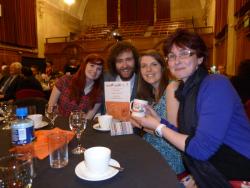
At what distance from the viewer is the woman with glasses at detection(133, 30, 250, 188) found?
3.56 feet

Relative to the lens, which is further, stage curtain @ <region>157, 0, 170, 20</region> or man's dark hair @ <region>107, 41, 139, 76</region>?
stage curtain @ <region>157, 0, 170, 20</region>

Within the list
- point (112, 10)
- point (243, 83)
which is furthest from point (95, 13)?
point (243, 83)

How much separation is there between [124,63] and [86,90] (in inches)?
19.7

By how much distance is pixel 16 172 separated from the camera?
78cm

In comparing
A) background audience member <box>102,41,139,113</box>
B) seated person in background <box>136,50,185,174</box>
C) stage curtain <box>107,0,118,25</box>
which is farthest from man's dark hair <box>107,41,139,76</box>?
stage curtain <box>107,0,118,25</box>

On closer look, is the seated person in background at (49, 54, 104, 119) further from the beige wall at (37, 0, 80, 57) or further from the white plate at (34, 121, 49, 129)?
the beige wall at (37, 0, 80, 57)

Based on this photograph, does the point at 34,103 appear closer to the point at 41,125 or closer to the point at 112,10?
the point at 41,125

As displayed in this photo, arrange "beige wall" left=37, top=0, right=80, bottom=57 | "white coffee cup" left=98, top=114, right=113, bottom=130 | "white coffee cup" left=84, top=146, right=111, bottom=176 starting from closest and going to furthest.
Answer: "white coffee cup" left=84, top=146, right=111, bottom=176 < "white coffee cup" left=98, top=114, right=113, bottom=130 < "beige wall" left=37, top=0, right=80, bottom=57

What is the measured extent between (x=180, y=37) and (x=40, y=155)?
95 centimetres

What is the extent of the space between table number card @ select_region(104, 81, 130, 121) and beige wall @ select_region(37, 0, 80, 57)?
32.9 ft

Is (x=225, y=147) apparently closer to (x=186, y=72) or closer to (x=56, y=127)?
(x=186, y=72)

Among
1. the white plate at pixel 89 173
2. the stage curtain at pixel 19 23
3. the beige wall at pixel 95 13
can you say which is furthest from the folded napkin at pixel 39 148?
the beige wall at pixel 95 13

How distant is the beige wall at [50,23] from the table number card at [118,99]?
10035 millimetres

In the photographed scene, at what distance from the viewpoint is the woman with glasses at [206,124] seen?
1.09m
